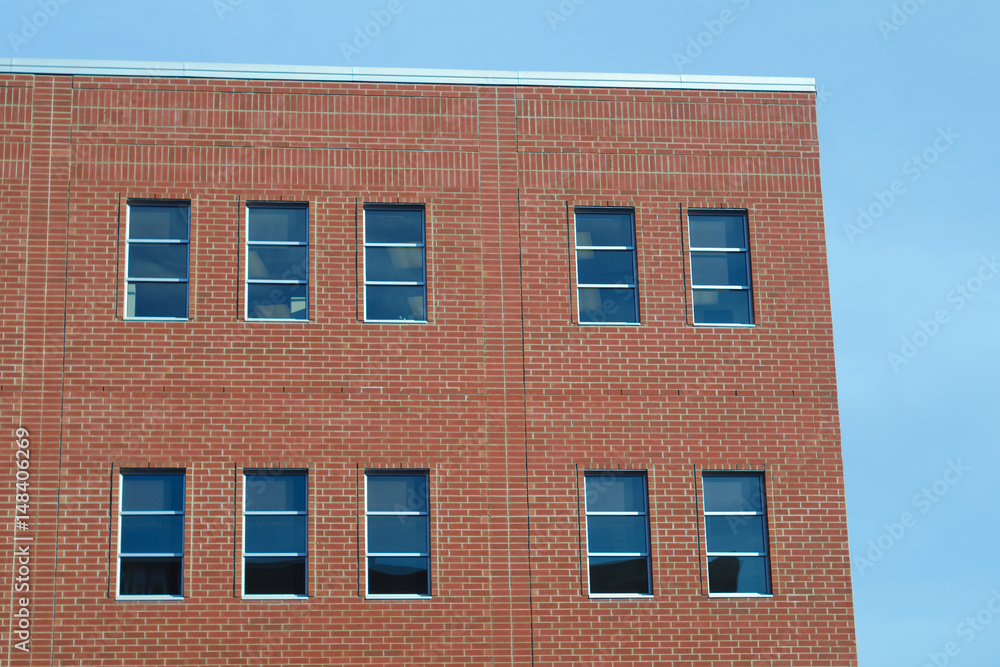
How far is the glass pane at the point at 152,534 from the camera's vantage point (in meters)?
18.5

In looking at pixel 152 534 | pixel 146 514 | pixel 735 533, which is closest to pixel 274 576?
pixel 152 534

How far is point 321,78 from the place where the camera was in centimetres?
2025

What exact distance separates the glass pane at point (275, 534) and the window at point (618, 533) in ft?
14.0

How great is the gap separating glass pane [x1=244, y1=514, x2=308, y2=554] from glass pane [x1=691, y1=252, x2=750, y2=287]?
719 centimetres

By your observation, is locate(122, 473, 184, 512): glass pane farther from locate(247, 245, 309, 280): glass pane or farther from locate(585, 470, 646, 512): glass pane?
locate(585, 470, 646, 512): glass pane

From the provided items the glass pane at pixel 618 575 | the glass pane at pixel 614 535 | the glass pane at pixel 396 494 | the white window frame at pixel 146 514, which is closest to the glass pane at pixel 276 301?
the white window frame at pixel 146 514

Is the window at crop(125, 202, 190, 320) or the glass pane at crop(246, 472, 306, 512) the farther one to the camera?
the window at crop(125, 202, 190, 320)

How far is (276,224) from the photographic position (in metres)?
19.9

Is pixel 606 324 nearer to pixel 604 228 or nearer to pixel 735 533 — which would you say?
pixel 604 228

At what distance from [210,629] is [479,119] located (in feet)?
28.6

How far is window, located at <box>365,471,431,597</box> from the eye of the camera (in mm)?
18734

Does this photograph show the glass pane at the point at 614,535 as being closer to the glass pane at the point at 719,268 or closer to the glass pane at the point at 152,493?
the glass pane at the point at 719,268

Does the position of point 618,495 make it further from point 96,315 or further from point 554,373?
point 96,315

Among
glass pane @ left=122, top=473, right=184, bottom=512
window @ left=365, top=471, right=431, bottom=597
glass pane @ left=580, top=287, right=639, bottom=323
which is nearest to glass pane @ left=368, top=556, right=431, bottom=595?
window @ left=365, top=471, right=431, bottom=597
